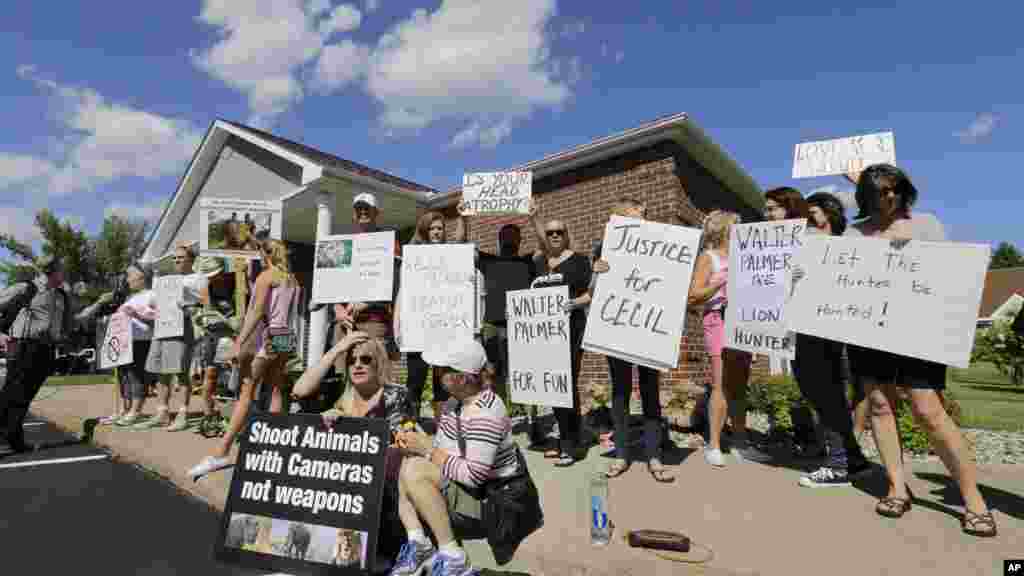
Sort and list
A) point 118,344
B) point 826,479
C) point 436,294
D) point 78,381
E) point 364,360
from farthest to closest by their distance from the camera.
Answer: point 78,381
point 118,344
point 436,294
point 826,479
point 364,360

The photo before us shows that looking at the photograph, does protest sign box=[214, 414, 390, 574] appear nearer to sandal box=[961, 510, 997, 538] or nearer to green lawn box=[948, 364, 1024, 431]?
sandal box=[961, 510, 997, 538]

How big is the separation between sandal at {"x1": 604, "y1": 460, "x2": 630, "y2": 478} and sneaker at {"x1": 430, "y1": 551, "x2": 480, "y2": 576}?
5.65ft

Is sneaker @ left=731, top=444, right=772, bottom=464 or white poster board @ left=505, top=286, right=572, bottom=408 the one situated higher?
Result: white poster board @ left=505, top=286, right=572, bottom=408

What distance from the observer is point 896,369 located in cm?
296

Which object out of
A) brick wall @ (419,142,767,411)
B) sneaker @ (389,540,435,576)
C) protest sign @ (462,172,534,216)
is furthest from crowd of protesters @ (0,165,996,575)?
brick wall @ (419,142,767,411)

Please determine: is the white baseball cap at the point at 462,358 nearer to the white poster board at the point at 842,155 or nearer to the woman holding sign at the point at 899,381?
the woman holding sign at the point at 899,381

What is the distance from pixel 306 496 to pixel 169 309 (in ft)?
→ 13.8

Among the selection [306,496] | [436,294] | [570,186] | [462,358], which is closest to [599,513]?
[462,358]

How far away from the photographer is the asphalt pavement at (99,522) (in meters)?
2.78

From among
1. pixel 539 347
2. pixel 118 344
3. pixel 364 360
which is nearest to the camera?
pixel 364 360

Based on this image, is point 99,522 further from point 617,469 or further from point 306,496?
point 617,469

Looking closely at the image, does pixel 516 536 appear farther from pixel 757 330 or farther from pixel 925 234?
pixel 925 234

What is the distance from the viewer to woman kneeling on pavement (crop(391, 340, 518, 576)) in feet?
7.59

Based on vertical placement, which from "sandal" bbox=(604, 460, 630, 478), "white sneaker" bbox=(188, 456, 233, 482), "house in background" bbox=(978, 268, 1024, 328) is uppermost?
"house in background" bbox=(978, 268, 1024, 328)
